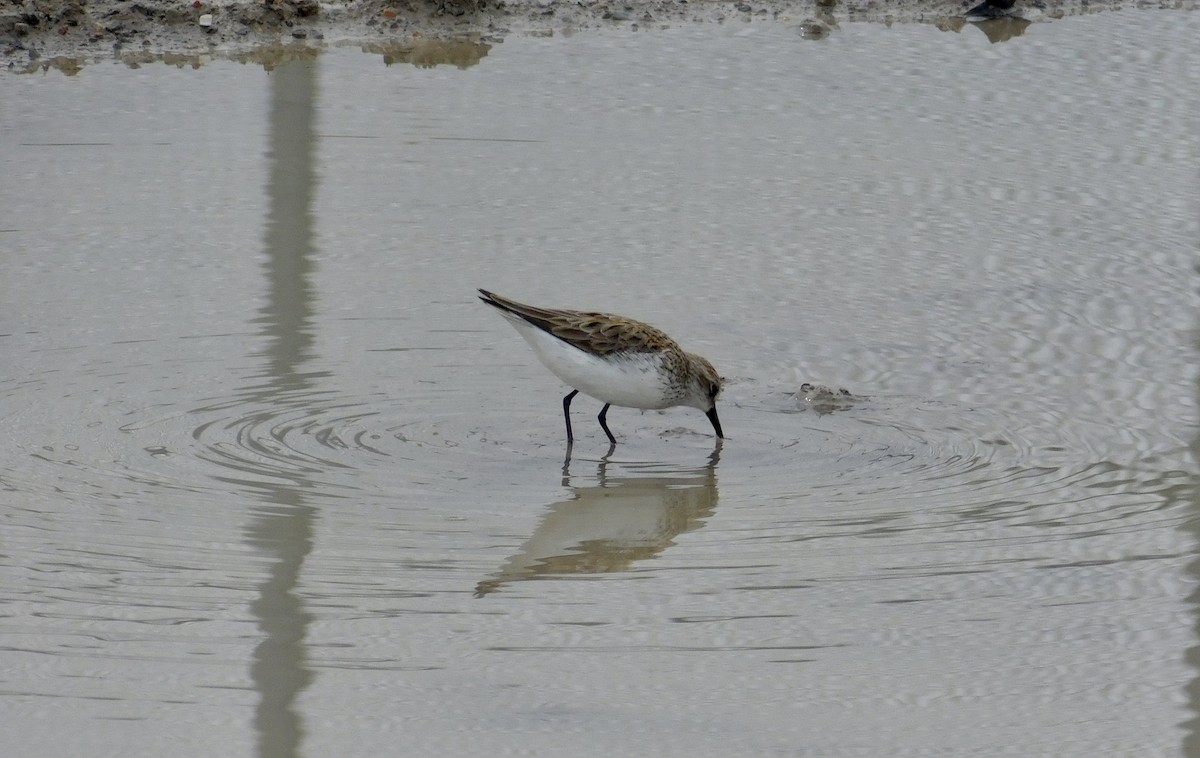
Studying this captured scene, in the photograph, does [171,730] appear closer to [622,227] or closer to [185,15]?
[622,227]

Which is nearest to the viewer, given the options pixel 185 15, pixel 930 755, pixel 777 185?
pixel 930 755

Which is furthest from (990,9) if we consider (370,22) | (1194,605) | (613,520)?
(1194,605)

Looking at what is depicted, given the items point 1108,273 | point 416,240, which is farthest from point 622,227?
point 1108,273

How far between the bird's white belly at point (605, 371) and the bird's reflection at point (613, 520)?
282 millimetres

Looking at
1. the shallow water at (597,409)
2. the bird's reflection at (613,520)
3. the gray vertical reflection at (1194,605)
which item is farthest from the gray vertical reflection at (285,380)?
the gray vertical reflection at (1194,605)

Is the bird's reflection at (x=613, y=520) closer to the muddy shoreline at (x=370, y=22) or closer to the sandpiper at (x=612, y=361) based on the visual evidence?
the sandpiper at (x=612, y=361)

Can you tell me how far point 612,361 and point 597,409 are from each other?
0.81 m

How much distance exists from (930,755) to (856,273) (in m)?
4.69

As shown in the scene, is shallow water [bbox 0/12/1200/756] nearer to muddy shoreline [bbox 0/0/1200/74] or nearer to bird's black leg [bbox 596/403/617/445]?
bird's black leg [bbox 596/403/617/445]

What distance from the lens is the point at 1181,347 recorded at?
7.77 meters

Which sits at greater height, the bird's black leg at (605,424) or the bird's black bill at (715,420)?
the bird's black bill at (715,420)

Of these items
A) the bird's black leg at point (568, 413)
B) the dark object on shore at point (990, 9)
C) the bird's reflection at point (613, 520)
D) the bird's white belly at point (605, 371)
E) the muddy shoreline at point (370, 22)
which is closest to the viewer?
the bird's reflection at point (613, 520)

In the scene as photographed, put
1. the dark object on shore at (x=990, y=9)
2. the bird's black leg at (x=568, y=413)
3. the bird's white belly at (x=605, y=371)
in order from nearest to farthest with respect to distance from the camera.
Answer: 1. the bird's white belly at (x=605, y=371)
2. the bird's black leg at (x=568, y=413)
3. the dark object on shore at (x=990, y=9)

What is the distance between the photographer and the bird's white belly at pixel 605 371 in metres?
6.85
